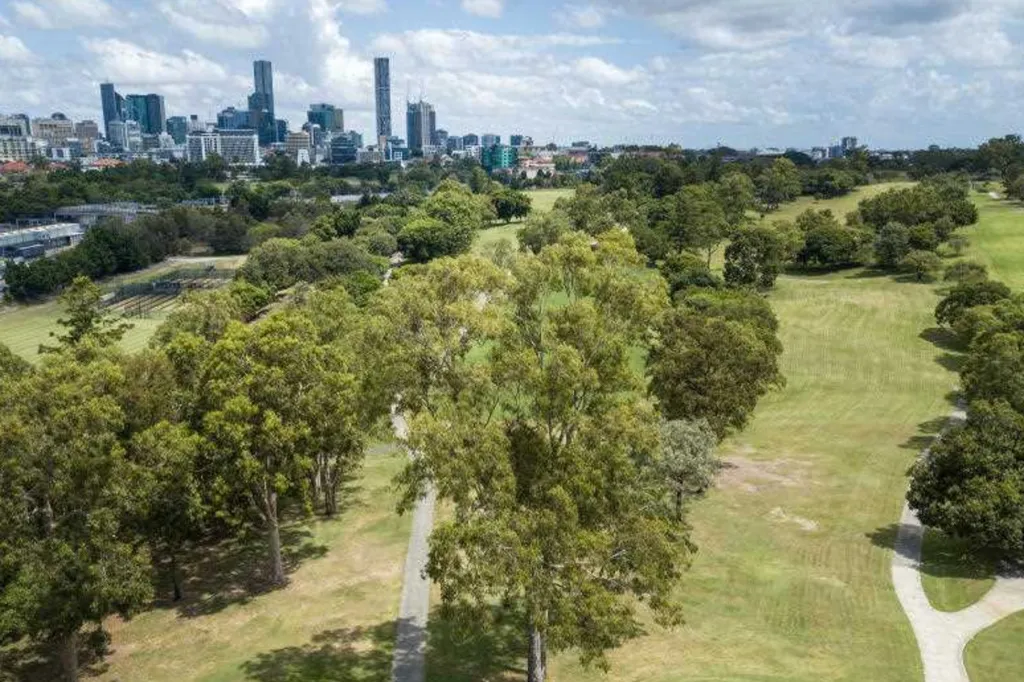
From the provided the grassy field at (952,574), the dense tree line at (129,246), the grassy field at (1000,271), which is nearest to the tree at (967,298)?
the grassy field at (1000,271)

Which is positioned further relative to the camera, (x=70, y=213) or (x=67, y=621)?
(x=70, y=213)

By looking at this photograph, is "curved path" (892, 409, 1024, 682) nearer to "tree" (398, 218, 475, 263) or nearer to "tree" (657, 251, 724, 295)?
"tree" (657, 251, 724, 295)

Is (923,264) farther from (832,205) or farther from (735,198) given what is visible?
(832,205)

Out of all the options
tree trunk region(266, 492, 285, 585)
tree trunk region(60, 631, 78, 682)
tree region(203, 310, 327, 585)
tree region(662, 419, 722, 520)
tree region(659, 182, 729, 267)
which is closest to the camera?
tree trunk region(60, 631, 78, 682)

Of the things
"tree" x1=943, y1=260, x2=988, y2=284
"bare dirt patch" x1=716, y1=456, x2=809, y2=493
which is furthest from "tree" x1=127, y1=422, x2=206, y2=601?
"tree" x1=943, y1=260, x2=988, y2=284

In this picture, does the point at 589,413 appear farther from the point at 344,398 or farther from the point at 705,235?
the point at 705,235

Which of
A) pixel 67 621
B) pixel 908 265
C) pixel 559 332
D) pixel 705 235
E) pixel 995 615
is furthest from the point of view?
pixel 705 235

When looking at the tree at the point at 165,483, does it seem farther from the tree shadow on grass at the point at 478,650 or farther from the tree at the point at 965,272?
the tree at the point at 965,272

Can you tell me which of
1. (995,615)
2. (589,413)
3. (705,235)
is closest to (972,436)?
(995,615)
